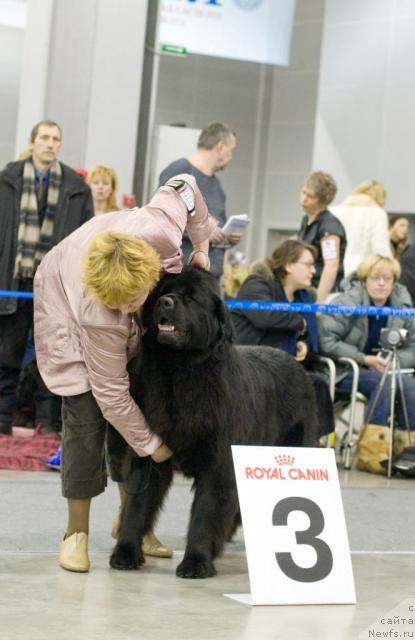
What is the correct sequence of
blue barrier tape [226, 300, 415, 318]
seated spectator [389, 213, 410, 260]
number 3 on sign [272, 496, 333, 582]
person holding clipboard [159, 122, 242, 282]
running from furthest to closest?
seated spectator [389, 213, 410, 260]
blue barrier tape [226, 300, 415, 318]
person holding clipboard [159, 122, 242, 282]
number 3 on sign [272, 496, 333, 582]

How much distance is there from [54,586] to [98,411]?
1.87 feet

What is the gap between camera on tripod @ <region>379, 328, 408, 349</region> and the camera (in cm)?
645

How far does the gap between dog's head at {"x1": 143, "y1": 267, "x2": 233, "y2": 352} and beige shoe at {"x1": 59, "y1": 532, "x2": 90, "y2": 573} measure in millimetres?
697

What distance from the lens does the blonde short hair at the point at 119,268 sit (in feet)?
10.9

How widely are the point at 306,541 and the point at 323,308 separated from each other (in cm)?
304

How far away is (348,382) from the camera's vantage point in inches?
266

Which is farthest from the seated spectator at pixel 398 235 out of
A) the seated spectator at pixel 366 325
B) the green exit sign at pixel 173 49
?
the green exit sign at pixel 173 49

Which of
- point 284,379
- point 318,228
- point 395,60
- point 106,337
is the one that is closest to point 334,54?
point 395,60

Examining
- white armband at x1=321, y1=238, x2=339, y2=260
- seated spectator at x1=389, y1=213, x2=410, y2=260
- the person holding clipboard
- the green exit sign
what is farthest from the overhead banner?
the person holding clipboard

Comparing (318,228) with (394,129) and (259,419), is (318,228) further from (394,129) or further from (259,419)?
(394,129)

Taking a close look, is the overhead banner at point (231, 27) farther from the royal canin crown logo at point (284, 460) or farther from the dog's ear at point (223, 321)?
the royal canin crown logo at point (284, 460)

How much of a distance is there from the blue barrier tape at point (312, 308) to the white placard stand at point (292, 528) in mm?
2436

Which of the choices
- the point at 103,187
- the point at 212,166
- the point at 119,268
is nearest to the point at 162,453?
the point at 119,268

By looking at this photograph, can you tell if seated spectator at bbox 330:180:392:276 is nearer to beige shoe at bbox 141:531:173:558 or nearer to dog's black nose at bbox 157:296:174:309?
beige shoe at bbox 141:531:173:558
